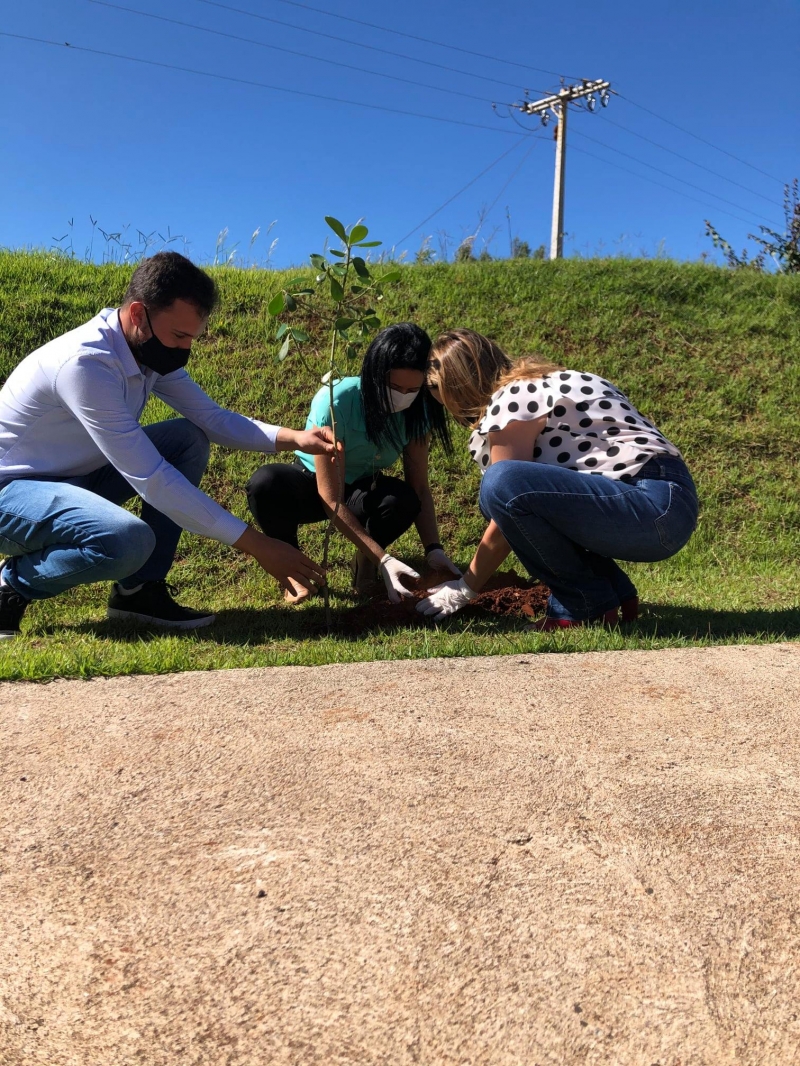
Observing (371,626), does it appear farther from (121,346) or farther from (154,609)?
(121,346)

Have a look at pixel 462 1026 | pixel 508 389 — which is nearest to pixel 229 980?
pixel 462 1026

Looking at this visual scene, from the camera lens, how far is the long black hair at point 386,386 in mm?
3549

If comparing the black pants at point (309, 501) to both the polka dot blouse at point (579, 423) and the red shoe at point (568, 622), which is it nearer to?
the polka dot blouse at point (579, 423)

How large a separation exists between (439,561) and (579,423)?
3.58ft

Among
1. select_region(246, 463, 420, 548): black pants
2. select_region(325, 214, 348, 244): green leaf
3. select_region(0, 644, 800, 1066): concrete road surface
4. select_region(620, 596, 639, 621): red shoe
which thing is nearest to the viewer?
select_region(0, 644, 800, 1066): concrete road surface

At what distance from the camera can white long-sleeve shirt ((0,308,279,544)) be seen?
3004 millimetres

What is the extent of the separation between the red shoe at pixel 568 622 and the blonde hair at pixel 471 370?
2.88 ft

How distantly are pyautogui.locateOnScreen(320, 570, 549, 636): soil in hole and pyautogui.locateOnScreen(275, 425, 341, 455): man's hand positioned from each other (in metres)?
0.72

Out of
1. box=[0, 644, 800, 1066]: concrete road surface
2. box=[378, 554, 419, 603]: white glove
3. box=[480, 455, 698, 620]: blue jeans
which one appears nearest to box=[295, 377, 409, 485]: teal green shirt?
box=[378, 554, 419, 603]: white glove

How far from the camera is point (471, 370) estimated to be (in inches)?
131

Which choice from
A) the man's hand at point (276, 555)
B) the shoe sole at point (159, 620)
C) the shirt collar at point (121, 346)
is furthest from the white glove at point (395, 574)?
the shirt collar at point (121, 346)

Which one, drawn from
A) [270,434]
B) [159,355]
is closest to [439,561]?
[270,434]

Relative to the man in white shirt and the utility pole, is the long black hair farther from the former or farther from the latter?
the utility pole

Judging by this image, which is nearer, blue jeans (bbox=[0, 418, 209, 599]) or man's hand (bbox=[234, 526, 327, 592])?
man's hand (bbox=[234, 526, 327, 592])
